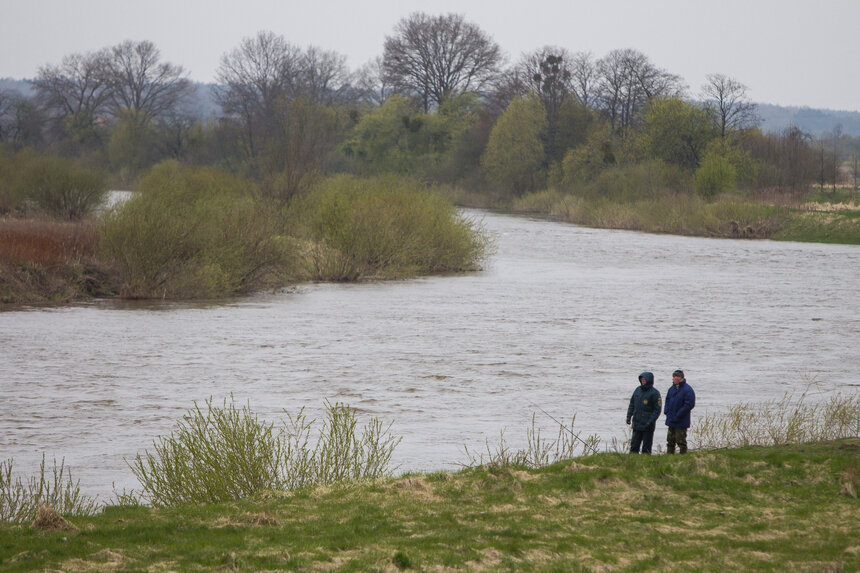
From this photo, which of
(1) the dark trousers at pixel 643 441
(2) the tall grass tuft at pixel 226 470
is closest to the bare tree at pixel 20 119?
(2) the tall grass tuft at pixel 226 470

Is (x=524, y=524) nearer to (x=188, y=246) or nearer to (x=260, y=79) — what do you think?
(x=188, y=246)

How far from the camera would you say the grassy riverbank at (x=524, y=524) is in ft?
27.6

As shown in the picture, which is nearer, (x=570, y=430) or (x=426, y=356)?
(x=570, y=430)

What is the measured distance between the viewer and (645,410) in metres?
13.0

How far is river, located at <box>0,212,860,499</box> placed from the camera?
635 inches

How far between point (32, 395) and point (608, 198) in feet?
195

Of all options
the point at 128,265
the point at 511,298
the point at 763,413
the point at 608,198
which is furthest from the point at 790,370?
the point at 608,198

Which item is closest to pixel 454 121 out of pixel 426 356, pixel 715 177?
pixel 715 177

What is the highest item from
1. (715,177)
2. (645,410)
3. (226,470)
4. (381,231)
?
(715,177)

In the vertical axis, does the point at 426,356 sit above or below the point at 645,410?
below

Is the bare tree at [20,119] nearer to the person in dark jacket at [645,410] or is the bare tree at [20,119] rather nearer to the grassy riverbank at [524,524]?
the person in dark jacket at [645,410]

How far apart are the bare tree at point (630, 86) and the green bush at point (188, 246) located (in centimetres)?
6037

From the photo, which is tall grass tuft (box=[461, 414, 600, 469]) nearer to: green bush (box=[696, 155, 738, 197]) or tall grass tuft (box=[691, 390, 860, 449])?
tall grass tuft (box=[691, 390, 860, 449])

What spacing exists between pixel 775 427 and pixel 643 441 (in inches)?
111
